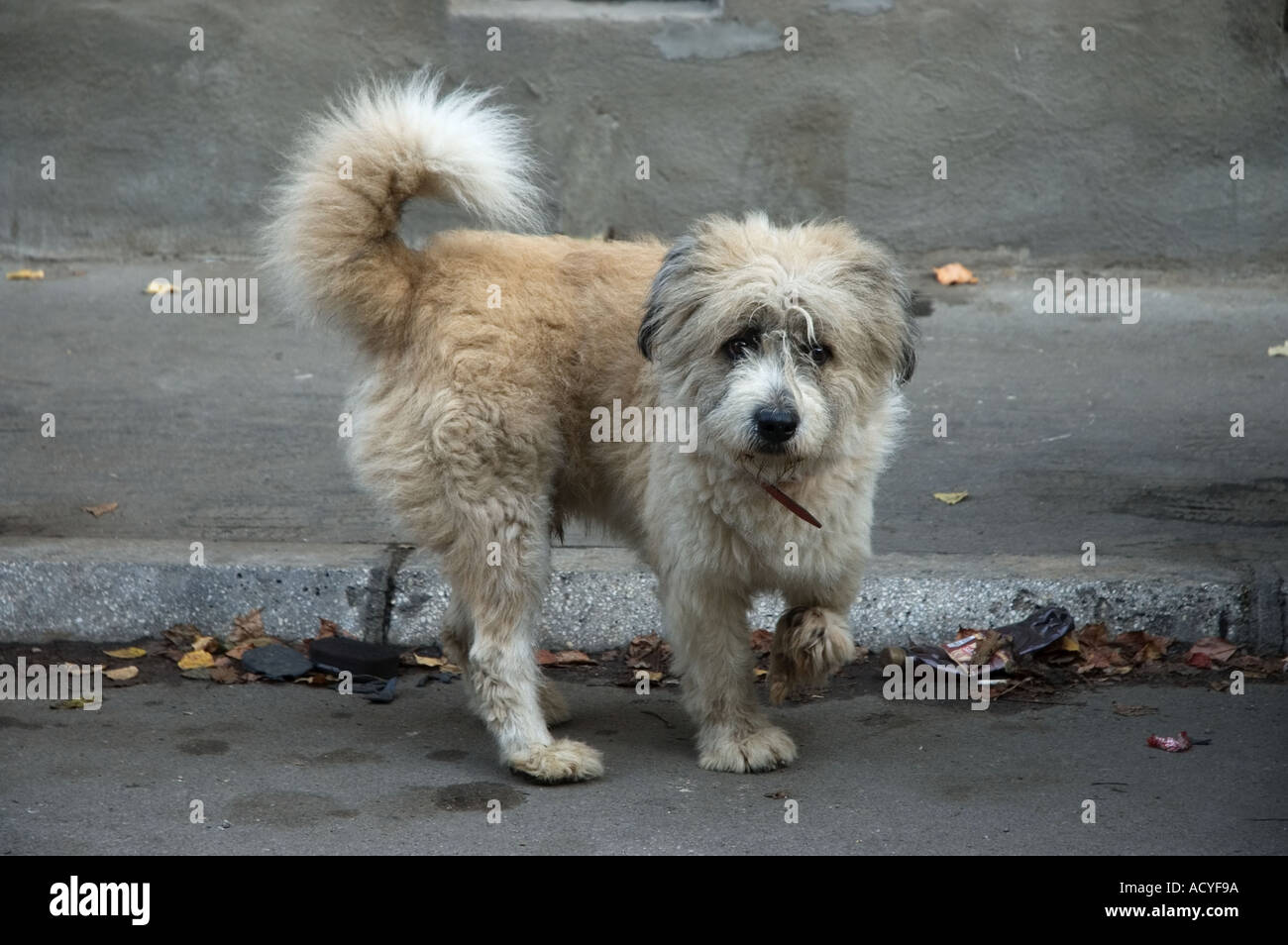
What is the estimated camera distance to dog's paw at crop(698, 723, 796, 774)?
434 cm

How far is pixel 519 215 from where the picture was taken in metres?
4.54

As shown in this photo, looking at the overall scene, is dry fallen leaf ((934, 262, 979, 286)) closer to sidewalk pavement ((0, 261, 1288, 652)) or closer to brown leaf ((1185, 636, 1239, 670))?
sidewalk pavement ((0, 261, 1288, 652))

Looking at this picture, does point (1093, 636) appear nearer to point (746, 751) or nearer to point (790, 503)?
point (746, 751)

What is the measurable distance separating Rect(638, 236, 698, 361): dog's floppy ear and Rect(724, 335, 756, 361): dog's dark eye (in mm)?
144

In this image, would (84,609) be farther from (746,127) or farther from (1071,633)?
(746,127)

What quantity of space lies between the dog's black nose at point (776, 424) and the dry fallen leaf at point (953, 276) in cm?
535

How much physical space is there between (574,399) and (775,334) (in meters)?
0.72

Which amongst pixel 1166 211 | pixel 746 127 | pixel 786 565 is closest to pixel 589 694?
pixel 786 565

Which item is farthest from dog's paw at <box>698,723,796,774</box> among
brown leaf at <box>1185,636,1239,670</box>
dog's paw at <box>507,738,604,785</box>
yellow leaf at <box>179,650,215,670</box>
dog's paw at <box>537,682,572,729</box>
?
yellow leaf at <box>179,650,215,670</box>

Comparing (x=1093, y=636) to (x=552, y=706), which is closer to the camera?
(x=552, y=706)

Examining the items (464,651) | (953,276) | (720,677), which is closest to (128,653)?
(464,651)

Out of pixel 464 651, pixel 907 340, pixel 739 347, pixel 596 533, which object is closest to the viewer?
pixel 739 347

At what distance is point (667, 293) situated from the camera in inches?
163

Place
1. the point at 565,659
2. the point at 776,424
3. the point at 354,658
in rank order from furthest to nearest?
the point at 565,659, the point at 354,658, the point at 776,424
